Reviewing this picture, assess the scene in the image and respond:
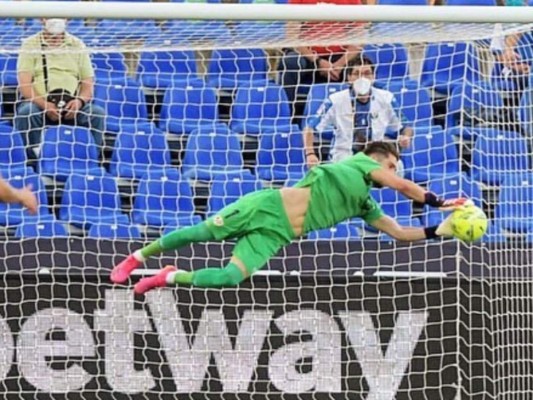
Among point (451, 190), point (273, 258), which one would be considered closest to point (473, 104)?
point (451, 190)

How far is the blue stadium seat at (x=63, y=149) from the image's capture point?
322 inches

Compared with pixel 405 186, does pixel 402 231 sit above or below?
below

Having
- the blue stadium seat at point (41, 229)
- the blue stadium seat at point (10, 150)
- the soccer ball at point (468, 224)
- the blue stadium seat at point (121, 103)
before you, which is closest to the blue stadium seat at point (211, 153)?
the blue stadium seat at point (121, 103)

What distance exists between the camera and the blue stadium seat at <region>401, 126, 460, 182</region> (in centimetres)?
831

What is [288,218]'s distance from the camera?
723 cm

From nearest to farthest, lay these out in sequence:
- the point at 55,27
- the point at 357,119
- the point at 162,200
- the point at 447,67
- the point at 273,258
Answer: the point at 55,27
the point at 273,258
the point at 162,200
the point at 357,119
the point at 447,67

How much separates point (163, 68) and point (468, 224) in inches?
112

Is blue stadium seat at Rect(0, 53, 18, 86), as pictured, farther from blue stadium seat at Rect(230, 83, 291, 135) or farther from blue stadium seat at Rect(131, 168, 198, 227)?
blue stadium seat at Rect(230, 83, 291, 135)

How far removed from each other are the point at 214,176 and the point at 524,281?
1.93 metres

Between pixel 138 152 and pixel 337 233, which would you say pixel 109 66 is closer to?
pixel 138 152

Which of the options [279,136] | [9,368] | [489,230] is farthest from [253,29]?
[9,368]

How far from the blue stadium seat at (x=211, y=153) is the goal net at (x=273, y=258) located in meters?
0.01

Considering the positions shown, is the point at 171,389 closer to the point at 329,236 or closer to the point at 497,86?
the point at 329,236

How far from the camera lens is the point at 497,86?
8.26 m
